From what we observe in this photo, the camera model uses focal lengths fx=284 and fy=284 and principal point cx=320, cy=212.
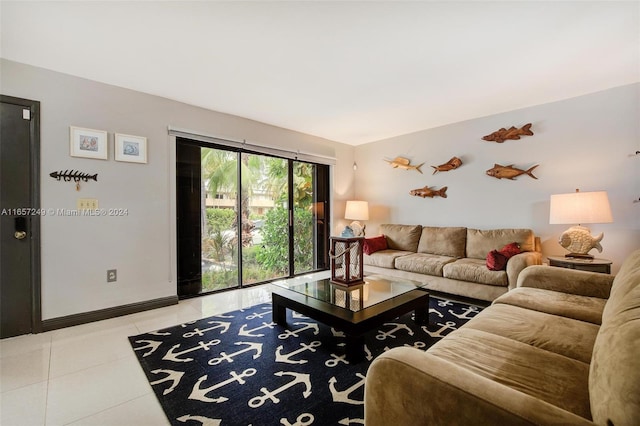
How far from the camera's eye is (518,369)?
46.9 inches

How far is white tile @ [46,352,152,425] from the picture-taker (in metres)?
1.58

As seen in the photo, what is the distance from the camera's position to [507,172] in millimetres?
3773

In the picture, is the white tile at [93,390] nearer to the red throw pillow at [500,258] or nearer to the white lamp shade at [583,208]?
the red throw pillow at [500,258]

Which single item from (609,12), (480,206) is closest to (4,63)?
(609,12)

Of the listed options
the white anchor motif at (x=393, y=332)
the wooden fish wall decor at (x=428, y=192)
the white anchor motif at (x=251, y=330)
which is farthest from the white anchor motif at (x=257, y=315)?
the wooden fish wall decor at (x=428, y=192)

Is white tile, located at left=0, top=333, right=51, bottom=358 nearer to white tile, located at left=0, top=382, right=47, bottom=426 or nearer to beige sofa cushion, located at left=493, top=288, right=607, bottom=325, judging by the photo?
white tile, located at left=0, top=382, right=47, bottom=426

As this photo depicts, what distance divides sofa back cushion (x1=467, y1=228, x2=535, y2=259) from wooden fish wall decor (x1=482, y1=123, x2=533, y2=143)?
1.22m

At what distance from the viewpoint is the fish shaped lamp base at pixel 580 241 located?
2.99 meters

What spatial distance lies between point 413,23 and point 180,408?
2864 mm

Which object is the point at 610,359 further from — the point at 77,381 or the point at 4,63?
the point at 4,63

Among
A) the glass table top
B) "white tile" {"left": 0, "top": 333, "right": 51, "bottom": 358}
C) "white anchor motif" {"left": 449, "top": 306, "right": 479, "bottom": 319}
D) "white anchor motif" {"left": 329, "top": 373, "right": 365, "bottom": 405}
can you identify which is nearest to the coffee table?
the glass table top

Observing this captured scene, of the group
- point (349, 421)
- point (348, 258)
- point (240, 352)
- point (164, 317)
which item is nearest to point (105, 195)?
point (164, 317)

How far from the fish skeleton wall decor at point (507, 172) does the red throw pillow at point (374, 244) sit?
5.82 feet

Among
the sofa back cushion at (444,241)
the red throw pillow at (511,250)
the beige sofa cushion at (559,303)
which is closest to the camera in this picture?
the beige sofa cushion at (559,303)
